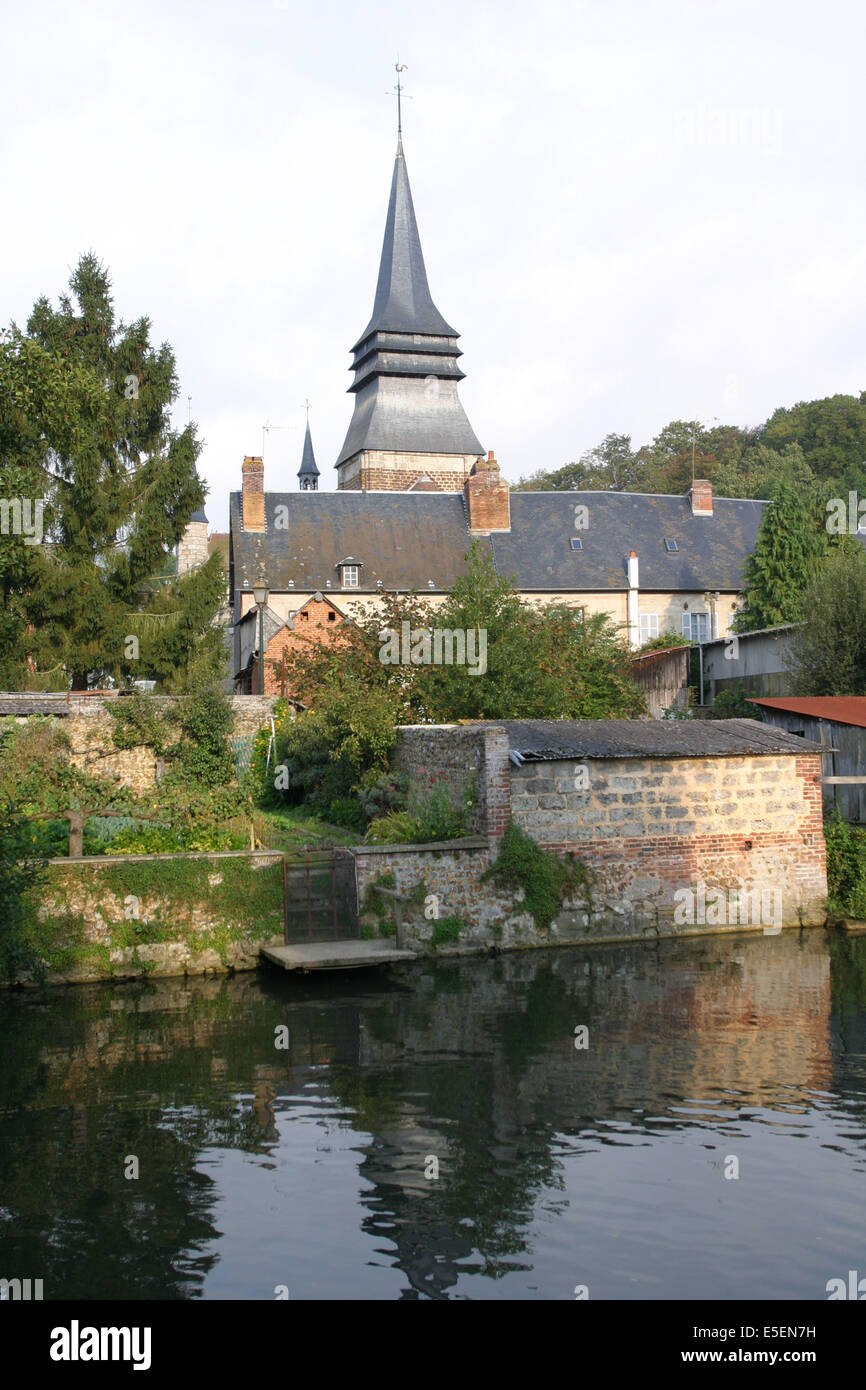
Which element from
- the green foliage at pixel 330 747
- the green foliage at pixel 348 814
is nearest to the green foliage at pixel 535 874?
the green foliage at pixel 330 747

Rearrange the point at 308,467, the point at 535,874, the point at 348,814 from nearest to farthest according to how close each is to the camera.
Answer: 1. the point at 535,874
2. the point at 348,814
3. the point at 308,467

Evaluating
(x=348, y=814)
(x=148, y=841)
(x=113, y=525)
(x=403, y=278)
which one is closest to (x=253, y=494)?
(x=113, y=525)

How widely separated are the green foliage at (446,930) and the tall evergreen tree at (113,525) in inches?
676

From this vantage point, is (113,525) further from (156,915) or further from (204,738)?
(156,915)

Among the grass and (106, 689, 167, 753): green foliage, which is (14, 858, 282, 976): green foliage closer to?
the grass

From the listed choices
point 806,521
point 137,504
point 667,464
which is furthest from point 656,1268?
point 667,464

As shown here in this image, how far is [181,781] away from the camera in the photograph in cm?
2527

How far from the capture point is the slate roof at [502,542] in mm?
43031

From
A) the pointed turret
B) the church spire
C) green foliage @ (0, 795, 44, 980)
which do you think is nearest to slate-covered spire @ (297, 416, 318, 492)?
the church spire

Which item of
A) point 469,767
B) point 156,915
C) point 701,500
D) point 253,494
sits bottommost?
point 156,915

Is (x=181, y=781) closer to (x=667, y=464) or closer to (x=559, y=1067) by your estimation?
(x=559, y=1067)

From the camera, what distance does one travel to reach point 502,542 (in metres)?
45.0

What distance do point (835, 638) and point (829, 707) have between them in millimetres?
5726
